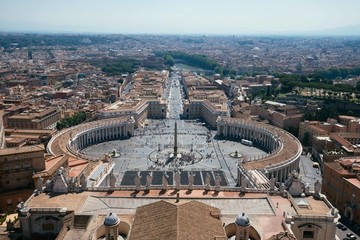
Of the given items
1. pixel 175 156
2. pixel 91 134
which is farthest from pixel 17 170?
pixel 91 134

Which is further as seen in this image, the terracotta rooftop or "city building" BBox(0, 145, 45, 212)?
"city building" BBox(0, 145, 45, 212)

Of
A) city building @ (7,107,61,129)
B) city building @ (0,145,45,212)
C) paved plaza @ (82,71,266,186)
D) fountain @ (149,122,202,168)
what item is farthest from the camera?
city building @ (7,107,61,129)

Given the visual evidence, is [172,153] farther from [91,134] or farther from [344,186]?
[344,186]

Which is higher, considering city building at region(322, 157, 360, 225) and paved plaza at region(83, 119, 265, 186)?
city building at region(322, 157, 360, 225)

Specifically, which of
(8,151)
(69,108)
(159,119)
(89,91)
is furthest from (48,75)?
(8,151)

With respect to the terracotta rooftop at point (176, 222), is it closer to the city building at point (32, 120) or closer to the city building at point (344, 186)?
the city building at point (344, 186)

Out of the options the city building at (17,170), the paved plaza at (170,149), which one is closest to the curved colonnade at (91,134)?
the paved plaza at (170,149)

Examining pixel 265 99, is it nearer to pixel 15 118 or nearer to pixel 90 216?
pixel 15 118

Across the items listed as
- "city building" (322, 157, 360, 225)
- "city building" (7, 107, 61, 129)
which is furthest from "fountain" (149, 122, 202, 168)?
"city building" (7, 107, 61, 129)

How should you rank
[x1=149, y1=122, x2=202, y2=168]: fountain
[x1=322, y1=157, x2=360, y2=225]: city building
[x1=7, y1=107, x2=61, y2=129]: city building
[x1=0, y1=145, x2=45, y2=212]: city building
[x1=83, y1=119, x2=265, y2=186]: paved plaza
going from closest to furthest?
[x1=0, y1=145, x2=45, y2=212]: city building → [x1=322, y1=157, x2=360, y2=225]: city building → [x1=83, y1=119, x2=265, y2=186]: paved plaza → [x1=149, y1=122, x2=202, y2=168]: fountain → [x1=7, y1=107, x2=61, y2=129]: city building

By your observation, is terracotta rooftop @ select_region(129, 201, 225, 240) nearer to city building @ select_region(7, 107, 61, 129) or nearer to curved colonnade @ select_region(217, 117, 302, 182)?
curved colonnade @ select_region(217, 117, 302, 182)
